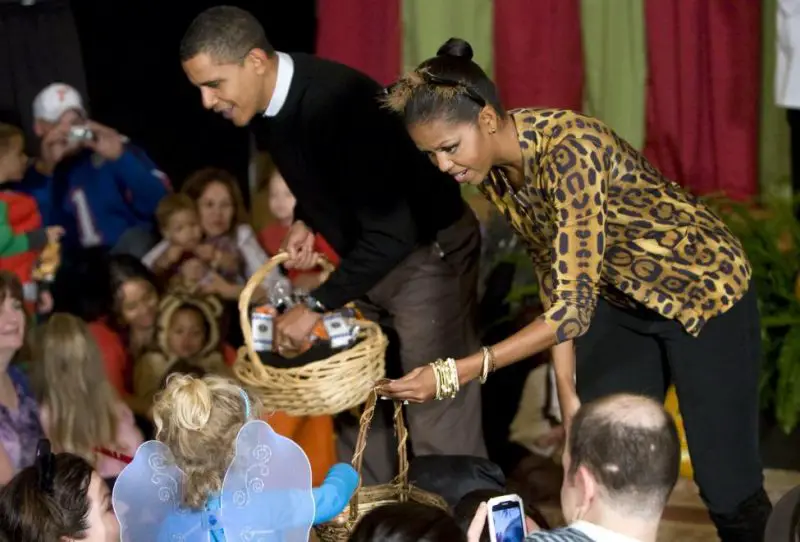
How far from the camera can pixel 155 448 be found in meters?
2.51

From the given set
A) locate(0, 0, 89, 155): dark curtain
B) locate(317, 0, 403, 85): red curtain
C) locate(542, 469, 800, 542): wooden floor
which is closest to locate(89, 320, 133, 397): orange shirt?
locate(0, 0, 89, 155): dark curtain

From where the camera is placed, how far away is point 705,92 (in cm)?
461

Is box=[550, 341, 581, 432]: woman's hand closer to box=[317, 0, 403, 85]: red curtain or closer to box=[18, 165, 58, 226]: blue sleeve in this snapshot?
box=[317, 0, 403, 85]: red curtain

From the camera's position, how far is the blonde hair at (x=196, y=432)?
2494mm

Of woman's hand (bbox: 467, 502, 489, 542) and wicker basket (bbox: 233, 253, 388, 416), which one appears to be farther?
wicker basket (bbox: 233, 253, 388, 416)

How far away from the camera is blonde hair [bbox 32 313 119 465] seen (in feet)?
12.5

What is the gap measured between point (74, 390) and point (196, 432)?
149 centimetres

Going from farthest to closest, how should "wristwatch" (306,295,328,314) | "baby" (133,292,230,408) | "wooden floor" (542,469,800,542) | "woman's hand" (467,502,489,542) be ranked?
"baby" (133,292,230,408), "wooden floor" (542,469,800,542), "wristwatch" (306,295,328,314), "woman's hand" (467,502,489,542)

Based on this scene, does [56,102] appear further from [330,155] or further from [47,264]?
[330,155]

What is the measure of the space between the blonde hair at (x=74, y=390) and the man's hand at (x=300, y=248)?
34.2 inches

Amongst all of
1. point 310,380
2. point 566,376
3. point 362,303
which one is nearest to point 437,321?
point 362,303

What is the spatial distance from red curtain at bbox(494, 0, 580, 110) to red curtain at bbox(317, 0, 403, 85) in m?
0.43

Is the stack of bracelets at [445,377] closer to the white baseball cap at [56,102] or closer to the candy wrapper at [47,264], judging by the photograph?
the candy wrapper at [47,264]

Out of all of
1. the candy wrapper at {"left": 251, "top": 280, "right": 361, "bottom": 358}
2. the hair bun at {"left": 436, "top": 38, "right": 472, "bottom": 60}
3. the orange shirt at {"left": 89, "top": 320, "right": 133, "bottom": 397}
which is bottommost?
the orange shirt at {"left": 89, "top": 320, "right": 133, "bottom": 397}
